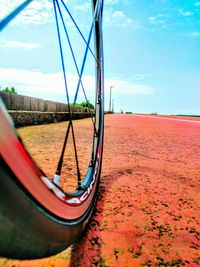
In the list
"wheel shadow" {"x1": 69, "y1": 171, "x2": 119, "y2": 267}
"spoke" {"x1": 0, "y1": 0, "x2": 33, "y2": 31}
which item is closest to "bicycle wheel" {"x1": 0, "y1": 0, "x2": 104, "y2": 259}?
"spoke" {"x1": 0, "y1": 0, "x2": 33, "y2": 31}

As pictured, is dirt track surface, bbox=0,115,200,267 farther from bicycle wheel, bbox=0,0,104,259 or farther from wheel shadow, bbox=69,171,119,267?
bicycle wheel, bbox=0,0,104,259

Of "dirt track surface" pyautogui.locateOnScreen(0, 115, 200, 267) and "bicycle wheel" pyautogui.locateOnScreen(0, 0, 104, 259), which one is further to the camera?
A: "dirt track surface" pyautogui.locateOnScreen(0, 115, 200, 267)

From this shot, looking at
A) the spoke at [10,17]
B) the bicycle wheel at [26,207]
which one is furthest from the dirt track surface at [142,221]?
the spoke at [10,17]

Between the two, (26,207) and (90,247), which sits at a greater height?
(26,207)

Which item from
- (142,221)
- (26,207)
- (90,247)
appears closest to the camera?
(26,207)

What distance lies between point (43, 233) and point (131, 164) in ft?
7.21

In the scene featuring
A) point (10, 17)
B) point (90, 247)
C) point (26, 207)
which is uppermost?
point (10, 17)

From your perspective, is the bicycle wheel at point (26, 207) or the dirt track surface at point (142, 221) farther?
the dirt track surface at point (142, 221)

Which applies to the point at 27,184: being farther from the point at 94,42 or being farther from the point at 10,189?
the point at 94,42

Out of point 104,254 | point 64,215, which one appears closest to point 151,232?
point 104,254

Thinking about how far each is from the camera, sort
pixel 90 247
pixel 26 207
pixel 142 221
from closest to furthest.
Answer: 1. pixel 26 207
2. pixel 90 247
3. pixel 142 221

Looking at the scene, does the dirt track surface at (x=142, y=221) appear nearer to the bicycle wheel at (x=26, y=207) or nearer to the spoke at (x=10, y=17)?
the bicycle wheel at (x=26, y=207)

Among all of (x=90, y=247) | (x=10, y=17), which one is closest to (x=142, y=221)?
(x=90, y=247)

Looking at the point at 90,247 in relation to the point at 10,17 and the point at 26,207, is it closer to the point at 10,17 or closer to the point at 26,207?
the point at 26,207
